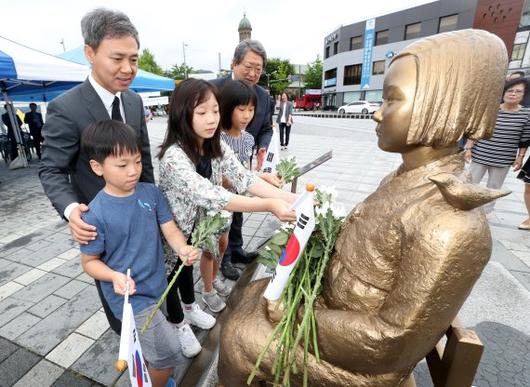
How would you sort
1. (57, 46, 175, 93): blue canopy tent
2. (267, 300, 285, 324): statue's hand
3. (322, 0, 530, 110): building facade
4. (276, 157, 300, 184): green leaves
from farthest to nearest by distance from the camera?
(322, 0, 530, 110): building facade < (57, 46, 175, 93): blue canopy tent < (276, 157, 300, 184): green leaves < (267, 300, 285, 324): statue's hand

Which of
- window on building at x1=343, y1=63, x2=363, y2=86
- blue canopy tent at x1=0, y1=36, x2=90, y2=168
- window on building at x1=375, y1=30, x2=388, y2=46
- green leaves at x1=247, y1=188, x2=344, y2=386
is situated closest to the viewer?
green leaves at x1=247, y1=188, x2=344, y2=386

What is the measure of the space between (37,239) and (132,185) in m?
3.63

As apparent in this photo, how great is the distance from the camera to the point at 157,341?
1.54 metres

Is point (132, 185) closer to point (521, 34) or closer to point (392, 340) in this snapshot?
point (392, 340)

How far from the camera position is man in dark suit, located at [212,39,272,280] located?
284cm

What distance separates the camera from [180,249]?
5.21 feet

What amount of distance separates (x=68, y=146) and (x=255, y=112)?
6.27ft

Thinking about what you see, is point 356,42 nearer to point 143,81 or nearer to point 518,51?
point 518,51

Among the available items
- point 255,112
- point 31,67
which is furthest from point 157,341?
point 31,67

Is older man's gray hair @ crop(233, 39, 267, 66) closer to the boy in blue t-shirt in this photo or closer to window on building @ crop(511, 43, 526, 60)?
the boy in blue t-shirt

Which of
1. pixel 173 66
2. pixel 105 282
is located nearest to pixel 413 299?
pixel 105 282

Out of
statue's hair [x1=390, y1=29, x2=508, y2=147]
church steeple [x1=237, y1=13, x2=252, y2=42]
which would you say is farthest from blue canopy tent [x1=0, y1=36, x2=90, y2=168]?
church steeple [x1=237, y1=13, x2=252, y2=42]

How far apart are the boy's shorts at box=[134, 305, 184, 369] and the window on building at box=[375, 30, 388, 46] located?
123 feet

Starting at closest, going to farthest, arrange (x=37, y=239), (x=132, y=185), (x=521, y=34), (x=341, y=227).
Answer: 1. (x=341, y=227)
2. (x=132, y=185)
3. (x=37, y=239)
4. (x=521, y=34)
